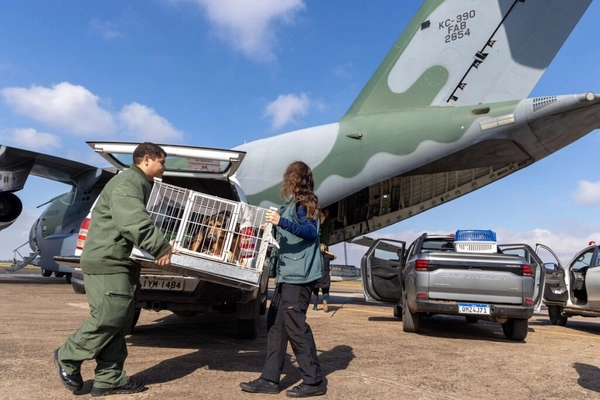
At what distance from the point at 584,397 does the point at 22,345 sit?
5329mm

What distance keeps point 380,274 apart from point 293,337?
540 centimetres

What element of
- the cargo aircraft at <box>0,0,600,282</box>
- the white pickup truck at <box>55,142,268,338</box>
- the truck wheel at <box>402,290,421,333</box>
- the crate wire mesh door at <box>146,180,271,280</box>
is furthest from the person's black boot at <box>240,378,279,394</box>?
the cargo aircraft at <box>0,0,600,282</box>

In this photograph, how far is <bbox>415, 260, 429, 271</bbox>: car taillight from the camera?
6.64 metres

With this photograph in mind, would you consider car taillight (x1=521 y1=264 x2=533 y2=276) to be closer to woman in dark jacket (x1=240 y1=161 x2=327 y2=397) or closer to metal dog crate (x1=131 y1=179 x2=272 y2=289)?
woman in dark jacket (x1=240 y1=161 x2=327 y2=397)

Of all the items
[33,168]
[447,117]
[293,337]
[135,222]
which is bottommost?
[293,337]

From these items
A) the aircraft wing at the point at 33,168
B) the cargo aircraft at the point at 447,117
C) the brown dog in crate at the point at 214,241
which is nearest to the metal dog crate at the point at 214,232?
the brown dog in crate at the point at 214,241

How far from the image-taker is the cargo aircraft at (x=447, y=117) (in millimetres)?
9625

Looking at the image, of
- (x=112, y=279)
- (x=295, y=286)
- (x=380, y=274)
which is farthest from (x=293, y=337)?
(x=380, y=274)

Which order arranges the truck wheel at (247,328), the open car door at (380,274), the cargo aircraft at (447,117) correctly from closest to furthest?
Answer: the truck wheel at (247,328) < the open car door at (380,274) < the cargo aircraft at (447,117)

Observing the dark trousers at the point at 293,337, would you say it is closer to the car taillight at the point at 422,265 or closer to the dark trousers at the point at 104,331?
the dark trousers at the point at 104,331

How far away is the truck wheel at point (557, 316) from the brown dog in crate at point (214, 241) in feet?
29.4

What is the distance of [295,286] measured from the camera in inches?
143

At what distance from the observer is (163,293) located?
477cm

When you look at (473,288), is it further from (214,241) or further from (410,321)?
(214,241)
